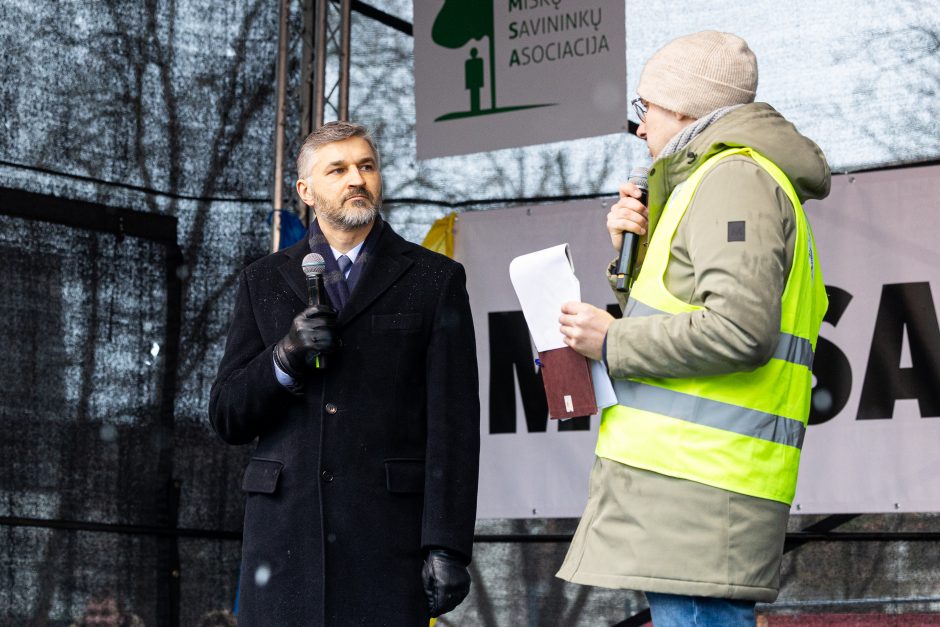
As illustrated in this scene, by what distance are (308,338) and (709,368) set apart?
74 cm

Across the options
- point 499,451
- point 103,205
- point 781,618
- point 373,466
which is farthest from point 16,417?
point 781,618

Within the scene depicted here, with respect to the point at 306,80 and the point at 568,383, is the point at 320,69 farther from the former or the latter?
the point at 568,383

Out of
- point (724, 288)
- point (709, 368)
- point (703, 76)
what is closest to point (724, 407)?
point (709, 368)

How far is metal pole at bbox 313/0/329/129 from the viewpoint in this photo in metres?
3.74

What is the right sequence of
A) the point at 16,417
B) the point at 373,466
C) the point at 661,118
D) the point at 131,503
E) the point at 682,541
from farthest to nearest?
the point at 131,503 < the point at 16,417 < the point at 373,466 < the point at 661,118 < the point at 682,541

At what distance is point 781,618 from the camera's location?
3.56 metres

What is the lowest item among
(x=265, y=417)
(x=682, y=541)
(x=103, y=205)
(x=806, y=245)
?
(x=682, y=541)

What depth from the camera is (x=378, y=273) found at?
228 centimetres

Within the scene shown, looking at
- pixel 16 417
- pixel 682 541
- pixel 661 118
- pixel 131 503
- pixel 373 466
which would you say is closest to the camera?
pixel 682 541

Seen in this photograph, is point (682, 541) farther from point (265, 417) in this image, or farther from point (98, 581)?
point (98, 581)

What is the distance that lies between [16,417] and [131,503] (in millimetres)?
455

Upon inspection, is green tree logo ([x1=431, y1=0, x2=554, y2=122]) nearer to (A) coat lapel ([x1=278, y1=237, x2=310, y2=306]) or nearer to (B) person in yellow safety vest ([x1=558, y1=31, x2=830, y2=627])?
(A) coat lapel ([x1=278, y1=237, x2=310, y2=306])

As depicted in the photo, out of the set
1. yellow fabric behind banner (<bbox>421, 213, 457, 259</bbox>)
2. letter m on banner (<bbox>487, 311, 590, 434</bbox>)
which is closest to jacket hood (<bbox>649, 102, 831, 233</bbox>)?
letter m on banner (<bbox>487, 311, 590, 434</bbox>)

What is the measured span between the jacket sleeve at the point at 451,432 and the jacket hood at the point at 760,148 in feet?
2.14
